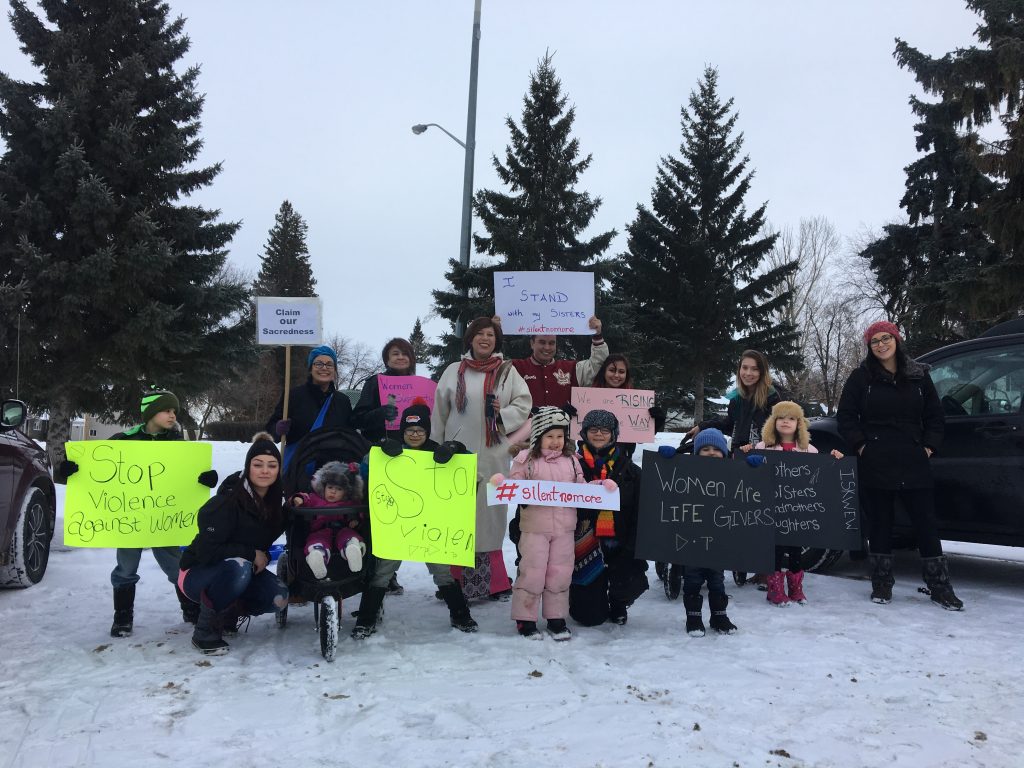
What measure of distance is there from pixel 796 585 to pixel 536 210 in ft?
52.1

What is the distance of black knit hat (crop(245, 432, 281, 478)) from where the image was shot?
14.4 ft

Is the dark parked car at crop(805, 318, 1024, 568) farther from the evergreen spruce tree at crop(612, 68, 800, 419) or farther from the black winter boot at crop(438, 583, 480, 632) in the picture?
the evergreen spruce tree at crop(612, 68, 800, 419)

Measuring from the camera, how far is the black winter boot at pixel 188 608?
4668 mm

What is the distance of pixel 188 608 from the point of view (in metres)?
4.72

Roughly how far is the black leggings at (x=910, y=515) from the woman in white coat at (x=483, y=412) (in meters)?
2.63

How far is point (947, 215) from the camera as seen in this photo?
26.0 m

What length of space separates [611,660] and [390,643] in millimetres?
1299

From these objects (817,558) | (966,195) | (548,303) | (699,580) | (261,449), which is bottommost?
(817,558)

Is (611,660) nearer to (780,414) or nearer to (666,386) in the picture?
(780,414)

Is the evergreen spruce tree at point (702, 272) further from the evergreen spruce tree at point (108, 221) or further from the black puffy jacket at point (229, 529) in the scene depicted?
the black puffy jacket at point (229, 529)

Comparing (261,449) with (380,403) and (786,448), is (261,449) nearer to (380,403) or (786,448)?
(380,403)

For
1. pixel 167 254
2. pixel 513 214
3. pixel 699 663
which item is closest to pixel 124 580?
pixel 699 663

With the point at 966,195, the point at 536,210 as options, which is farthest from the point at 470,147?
the point at 966,195

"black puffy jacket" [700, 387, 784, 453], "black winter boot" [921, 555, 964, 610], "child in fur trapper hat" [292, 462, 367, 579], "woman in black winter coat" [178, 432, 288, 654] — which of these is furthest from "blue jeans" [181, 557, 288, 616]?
"black winter boot" [921, 555, 964, 610]
